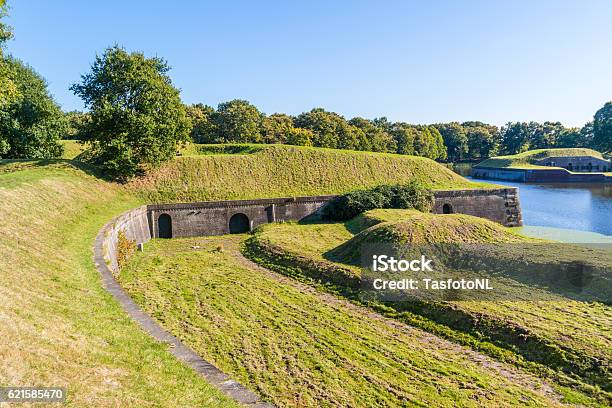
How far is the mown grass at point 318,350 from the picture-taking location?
9.74 m

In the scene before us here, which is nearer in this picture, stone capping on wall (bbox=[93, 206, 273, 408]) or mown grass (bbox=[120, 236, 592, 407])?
stone capping on wall (bbox=[93, 206, 273, 408])

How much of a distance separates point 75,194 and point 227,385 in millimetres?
22025

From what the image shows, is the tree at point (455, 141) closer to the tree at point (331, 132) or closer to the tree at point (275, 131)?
the tree at point (331, 132)

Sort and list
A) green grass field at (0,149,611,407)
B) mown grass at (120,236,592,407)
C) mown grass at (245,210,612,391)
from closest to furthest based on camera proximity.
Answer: green grass field at (0,149,611,407)
mown grass at (120,236,592,407)
mown grass at (245,210,612,391)

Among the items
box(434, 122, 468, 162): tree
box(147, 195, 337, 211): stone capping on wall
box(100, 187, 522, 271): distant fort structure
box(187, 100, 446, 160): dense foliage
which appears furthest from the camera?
box(434, 122, 468, 162): tree

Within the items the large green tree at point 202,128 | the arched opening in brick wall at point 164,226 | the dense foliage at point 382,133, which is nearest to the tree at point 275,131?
the dense foliage at point 382,133

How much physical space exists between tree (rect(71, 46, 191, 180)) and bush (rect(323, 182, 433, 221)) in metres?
14.7

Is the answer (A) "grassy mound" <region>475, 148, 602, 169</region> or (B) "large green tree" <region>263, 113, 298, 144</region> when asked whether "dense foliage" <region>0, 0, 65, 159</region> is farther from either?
(A) "grassy mound" <region>475, 148, 602, 169</region>

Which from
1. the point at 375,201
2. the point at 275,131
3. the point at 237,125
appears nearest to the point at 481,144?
the point at 275,131

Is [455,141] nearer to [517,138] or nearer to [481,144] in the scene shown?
[481,144]

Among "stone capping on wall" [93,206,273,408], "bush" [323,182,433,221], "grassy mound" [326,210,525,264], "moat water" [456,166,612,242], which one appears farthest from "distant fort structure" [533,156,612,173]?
"stone capping on wall" [93,206,273,408]

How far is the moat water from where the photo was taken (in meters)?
33.7

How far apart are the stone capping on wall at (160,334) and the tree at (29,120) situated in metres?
21.8

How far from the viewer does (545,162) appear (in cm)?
9519
